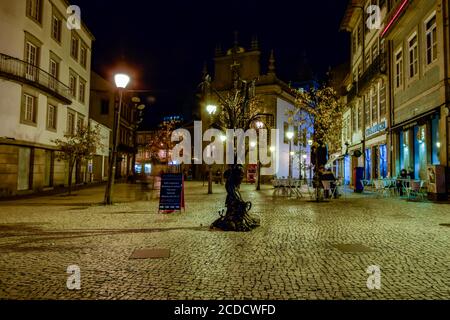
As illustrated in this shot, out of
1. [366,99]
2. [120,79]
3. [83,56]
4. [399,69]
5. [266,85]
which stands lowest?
[120,79]

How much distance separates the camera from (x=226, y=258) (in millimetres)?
6070

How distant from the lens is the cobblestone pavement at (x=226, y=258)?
4438 mm

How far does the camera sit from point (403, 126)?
19.5 meters

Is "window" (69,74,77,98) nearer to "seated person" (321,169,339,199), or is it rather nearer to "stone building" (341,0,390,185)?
"seated person" (321,169,339,199)

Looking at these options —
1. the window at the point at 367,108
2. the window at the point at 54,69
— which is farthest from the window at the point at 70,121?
the window at the point at 367,108

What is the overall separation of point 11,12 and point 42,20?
3203 millimetres

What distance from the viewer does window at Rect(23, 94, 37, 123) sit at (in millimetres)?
21391

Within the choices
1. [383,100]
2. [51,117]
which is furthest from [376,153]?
[51,117]

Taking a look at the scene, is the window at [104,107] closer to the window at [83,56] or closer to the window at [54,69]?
the window at [83,56]

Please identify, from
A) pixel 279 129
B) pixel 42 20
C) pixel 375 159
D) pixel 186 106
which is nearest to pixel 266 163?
pixel 279 129

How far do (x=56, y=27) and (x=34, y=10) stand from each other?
3.34 metres

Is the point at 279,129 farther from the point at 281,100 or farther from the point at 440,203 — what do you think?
the point at 440,203

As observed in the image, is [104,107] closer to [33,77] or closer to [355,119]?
[33,77]

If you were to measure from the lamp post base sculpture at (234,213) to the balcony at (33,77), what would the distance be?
16.0 meters
